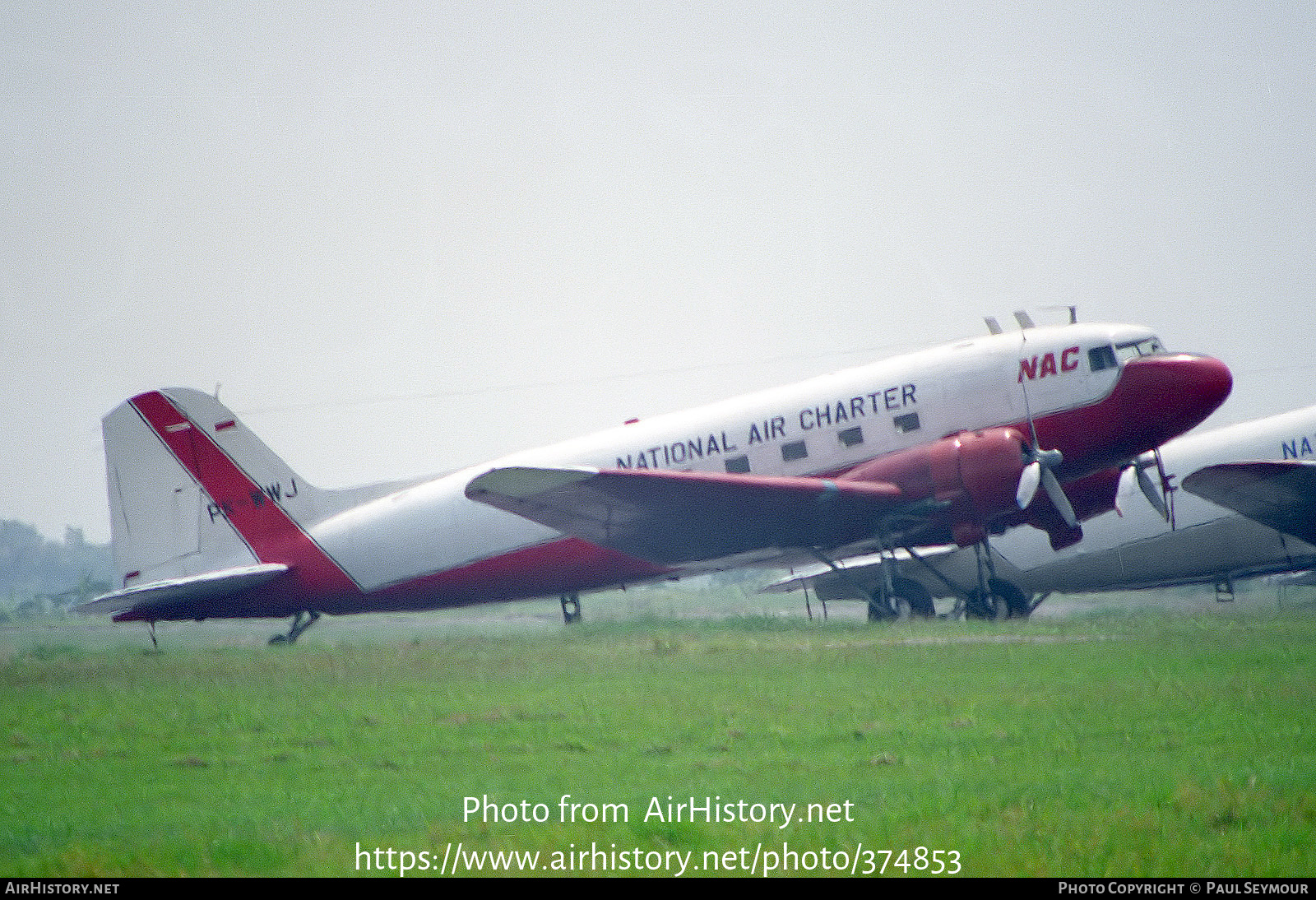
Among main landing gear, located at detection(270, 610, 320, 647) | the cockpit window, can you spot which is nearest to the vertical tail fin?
main landing gear, located at detection(270, 610, 320, 647)

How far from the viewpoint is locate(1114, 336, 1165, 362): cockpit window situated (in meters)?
25.1

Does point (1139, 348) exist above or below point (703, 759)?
above

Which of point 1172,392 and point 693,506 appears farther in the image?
point 693,506

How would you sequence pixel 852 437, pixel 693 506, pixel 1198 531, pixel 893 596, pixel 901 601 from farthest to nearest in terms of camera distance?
pixel 1198 531 → pixel 901 601 → pixel 893 596 → pixel 852 437 → pixel 693 506

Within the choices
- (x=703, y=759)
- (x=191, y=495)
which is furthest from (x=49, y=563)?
(x=703, y=759)

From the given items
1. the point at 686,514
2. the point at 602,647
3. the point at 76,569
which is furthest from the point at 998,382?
the point at 76,569

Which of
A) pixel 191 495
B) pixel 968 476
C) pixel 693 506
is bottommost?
pixel 968 476

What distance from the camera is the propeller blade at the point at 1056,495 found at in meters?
24.1

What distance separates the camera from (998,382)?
25062 mm

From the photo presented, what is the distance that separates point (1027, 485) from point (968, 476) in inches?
39.3

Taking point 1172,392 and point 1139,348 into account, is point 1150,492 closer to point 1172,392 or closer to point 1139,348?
point 1172,392

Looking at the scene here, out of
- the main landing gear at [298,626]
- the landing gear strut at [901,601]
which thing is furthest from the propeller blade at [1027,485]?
the main landing gear at [298,626]

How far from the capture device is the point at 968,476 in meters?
23.6

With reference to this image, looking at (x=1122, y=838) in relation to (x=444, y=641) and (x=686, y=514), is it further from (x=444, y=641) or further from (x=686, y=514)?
(x=444, y=641)
